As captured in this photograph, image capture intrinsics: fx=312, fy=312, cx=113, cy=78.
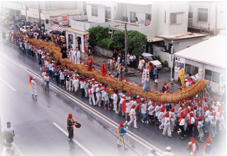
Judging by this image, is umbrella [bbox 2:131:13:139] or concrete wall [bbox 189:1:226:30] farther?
concrete wall [bbox 189:1:226:30]

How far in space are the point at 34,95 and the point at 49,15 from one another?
25555 millimetres

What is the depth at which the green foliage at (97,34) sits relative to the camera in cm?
3412

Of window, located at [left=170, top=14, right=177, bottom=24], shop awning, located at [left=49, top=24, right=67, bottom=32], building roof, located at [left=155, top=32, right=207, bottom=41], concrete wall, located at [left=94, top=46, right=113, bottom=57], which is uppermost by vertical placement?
window, located at [left=170, top=14, right=177, bottom=24]

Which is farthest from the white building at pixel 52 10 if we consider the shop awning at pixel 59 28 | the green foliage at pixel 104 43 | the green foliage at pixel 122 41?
the green foliage at pixel 104 43

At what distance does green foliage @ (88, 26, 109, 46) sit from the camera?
34.1 meters

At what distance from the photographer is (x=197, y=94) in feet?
58.2

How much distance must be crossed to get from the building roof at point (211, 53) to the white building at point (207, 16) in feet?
21.9

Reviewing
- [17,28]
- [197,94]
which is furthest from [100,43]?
[17,28]

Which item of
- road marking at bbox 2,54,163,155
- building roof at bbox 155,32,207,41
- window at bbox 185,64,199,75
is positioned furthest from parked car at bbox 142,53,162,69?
road marking at bbox 2,54,163,155

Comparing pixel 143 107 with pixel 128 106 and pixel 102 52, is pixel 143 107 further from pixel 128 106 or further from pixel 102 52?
pixel 102 52

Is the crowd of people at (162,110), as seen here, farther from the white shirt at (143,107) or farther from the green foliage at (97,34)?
the green foliage at (97,34)

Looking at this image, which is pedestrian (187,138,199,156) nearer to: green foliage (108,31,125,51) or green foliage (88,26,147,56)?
green foliage (88,26,147,56)

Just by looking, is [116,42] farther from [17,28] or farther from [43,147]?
[17,28]

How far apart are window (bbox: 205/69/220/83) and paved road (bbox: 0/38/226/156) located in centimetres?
675
